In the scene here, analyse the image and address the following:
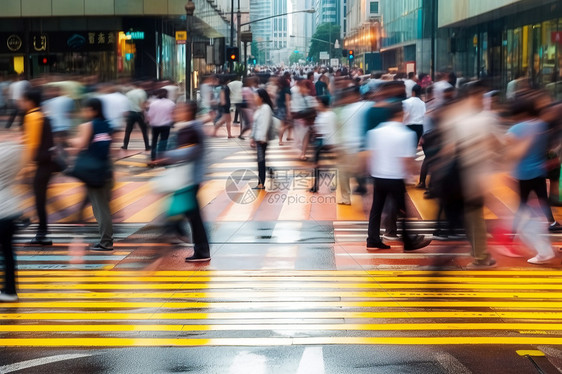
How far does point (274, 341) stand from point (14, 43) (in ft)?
145

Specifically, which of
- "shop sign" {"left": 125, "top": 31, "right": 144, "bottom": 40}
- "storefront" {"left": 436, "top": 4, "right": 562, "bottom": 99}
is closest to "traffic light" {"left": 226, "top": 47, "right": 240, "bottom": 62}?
"shop sign" {"left": 125, "top": 31, "right": 144, "bottom": 40}

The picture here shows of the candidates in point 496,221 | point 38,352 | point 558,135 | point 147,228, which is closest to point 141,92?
point 147,228

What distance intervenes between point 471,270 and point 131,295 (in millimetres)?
3643

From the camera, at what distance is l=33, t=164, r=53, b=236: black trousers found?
37.8 feet

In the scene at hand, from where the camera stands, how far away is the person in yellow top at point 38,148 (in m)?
10.7

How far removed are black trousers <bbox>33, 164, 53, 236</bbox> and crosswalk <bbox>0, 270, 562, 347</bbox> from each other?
175cm

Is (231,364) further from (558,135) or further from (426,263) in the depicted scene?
(558,135)

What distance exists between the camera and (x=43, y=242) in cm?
1175

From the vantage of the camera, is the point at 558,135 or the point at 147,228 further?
the point at 147,228

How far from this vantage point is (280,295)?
8797mm

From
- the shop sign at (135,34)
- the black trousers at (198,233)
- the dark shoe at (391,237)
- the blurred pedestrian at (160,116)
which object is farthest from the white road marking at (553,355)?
the shop sign at (135,34)

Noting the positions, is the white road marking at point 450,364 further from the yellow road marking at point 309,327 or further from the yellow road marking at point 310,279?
the yellow road marking at point 310,279

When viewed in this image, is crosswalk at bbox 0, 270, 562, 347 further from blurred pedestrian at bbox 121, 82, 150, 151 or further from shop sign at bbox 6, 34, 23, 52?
shop sign at bbox 6, 34, 23, 52

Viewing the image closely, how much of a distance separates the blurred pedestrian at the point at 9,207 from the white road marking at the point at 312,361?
10.5 feet
